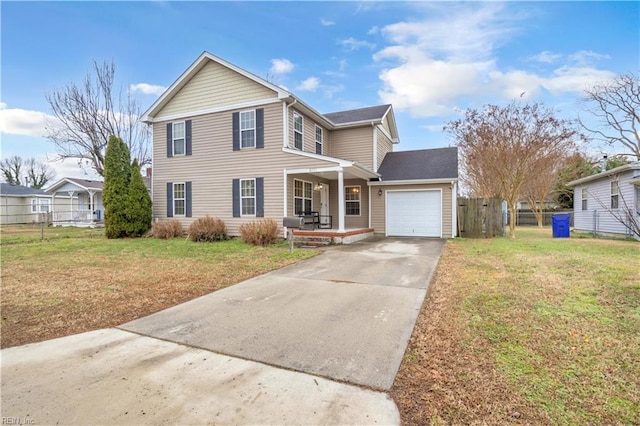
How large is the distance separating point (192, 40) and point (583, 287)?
16938mm

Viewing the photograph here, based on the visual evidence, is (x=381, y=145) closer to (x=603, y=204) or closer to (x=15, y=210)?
(x=603, y=204)

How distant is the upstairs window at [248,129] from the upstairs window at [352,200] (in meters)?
5.08

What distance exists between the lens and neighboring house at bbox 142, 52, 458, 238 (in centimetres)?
1244

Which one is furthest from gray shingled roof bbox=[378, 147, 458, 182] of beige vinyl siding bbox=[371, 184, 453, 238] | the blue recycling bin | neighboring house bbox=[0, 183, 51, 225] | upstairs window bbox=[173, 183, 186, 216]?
neighboring house bbox=[0, 183, 51, 225]

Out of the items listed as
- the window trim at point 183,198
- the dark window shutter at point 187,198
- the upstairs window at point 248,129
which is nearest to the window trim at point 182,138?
the window trim at point 183,198

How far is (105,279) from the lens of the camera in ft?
20.5

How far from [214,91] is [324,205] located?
23.5ft

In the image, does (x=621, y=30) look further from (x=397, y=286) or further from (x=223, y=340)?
(x=223, y=340)

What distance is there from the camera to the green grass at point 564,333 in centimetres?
224

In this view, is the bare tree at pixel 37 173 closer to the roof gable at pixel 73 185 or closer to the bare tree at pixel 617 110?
the roof gable at pixel 73 185

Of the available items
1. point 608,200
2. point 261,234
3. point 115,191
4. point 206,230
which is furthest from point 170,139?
point 608,200

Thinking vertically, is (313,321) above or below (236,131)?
below

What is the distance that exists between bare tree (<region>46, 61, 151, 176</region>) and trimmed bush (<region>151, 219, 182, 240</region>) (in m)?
11.8

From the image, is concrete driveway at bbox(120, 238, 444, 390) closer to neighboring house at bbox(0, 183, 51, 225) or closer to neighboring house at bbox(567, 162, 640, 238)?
neighboring house at bbox(567, 162, 640, 238)
